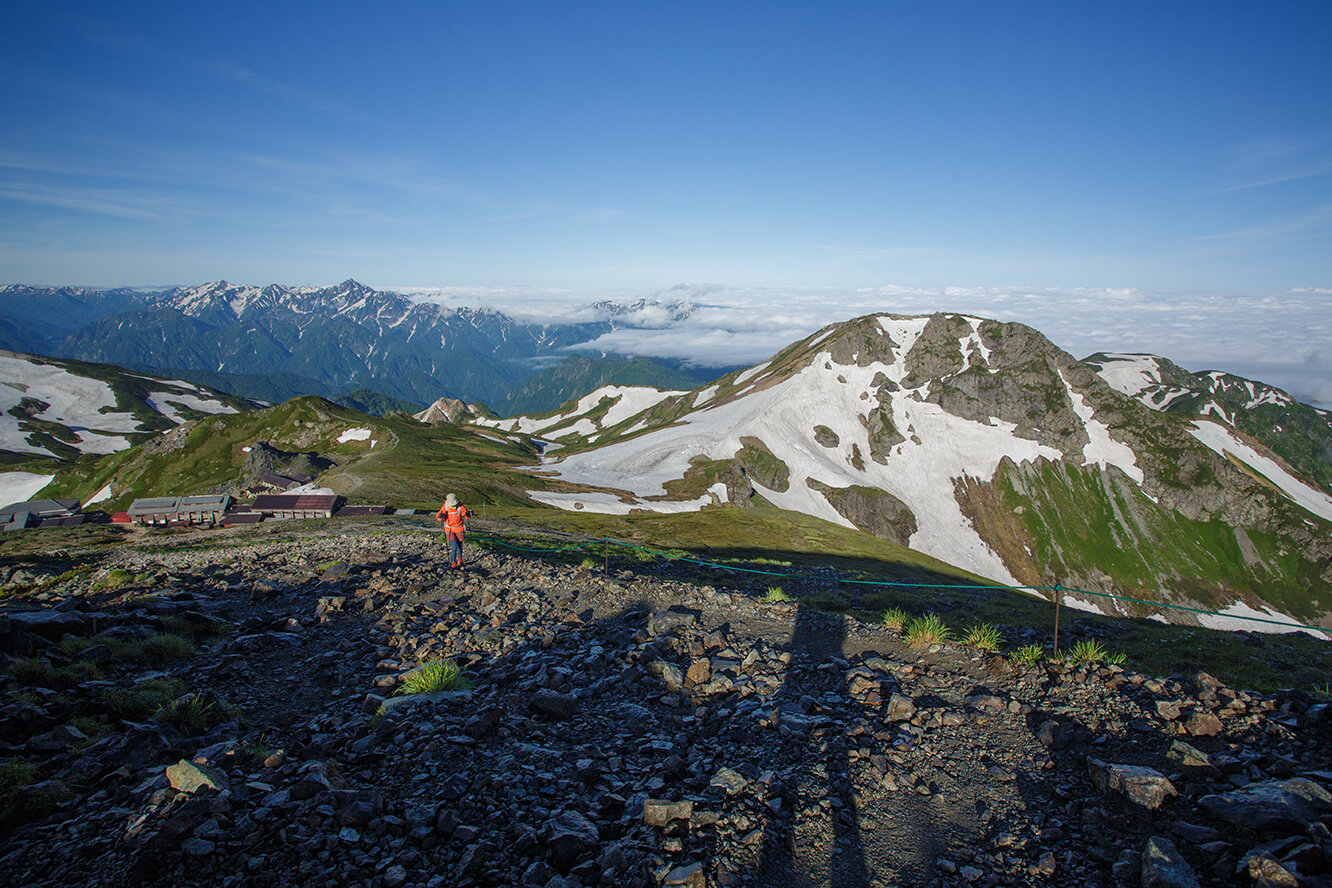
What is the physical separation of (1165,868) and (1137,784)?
1650 mm

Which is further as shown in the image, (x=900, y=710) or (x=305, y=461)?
(x=305, y=461)

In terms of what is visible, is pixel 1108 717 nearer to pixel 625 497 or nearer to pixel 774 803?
pixel 774 803

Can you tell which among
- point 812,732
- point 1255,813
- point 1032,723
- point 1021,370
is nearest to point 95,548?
point 812,732

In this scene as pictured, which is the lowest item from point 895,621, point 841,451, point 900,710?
point 841,451

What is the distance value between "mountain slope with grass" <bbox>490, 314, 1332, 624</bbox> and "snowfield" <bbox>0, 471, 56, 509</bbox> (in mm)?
126375

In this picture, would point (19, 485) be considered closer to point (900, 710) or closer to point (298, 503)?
point (298, 503)

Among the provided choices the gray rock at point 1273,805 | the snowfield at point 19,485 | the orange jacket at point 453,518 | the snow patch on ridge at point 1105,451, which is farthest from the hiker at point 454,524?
the snow patch on ridge at point 1105,451

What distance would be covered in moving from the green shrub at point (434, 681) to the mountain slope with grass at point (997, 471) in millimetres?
101965

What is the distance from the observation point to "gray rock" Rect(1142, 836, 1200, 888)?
6.42m

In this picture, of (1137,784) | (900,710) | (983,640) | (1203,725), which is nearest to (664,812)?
(900,710)

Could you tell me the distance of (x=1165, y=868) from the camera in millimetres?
6539

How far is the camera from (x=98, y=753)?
9305mm

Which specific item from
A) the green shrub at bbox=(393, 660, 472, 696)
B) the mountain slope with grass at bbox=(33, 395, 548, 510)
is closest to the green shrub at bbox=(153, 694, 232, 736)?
the green shrub at bbox=(393, 660, 472, 696)

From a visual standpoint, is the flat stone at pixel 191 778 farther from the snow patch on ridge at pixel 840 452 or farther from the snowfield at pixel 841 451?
the snowfield at pixel 841 451
